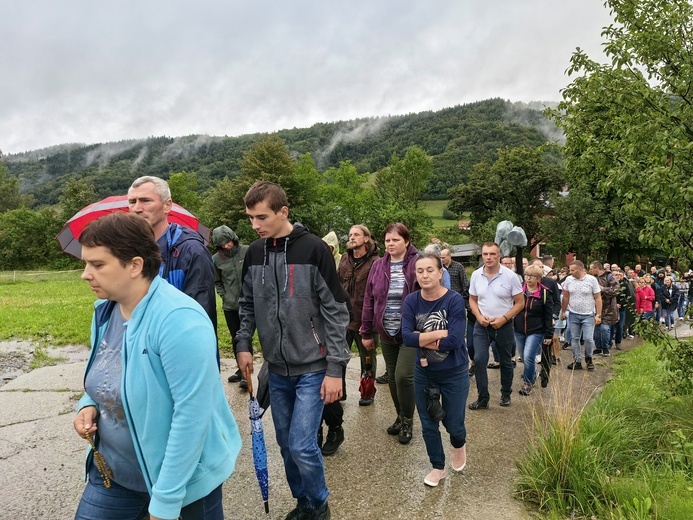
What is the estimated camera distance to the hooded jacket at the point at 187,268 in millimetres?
2740

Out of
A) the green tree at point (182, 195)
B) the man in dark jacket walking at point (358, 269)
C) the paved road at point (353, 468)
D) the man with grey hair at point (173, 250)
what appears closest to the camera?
the man with grey hair at point (173, 250)

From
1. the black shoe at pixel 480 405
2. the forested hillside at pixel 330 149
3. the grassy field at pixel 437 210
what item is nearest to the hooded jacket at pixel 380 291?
the black shoe at pixel 480 405

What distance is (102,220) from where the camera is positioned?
66.2 inches

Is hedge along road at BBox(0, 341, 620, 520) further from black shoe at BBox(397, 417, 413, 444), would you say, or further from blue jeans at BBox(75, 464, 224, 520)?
blue jeans at BBox(75, 464, 224, 520)

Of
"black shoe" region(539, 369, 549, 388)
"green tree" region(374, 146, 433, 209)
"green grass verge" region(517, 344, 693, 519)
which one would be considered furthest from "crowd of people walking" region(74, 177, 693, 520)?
"green tree" region(374, 146, 433, 209)

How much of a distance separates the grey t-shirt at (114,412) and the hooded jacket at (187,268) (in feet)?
2.81

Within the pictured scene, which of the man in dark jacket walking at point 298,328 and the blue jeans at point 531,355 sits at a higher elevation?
the man in dark jacket walking at point 298,328

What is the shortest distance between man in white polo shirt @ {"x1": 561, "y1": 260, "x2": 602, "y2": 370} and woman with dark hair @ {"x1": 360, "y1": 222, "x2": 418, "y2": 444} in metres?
4.58

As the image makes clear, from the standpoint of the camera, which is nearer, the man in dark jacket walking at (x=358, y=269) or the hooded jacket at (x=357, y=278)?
the man in dark jacket walking at (x=358, y=269)

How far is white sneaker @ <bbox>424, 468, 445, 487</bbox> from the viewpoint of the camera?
3.57 meters

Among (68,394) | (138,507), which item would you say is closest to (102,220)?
(138,507)

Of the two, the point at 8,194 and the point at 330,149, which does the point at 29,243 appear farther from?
the point at 330,149

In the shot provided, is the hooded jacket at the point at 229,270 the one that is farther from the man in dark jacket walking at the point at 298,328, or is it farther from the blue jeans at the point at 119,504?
the blue jeans at the point at 119,504

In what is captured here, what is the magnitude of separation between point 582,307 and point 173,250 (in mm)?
7298
